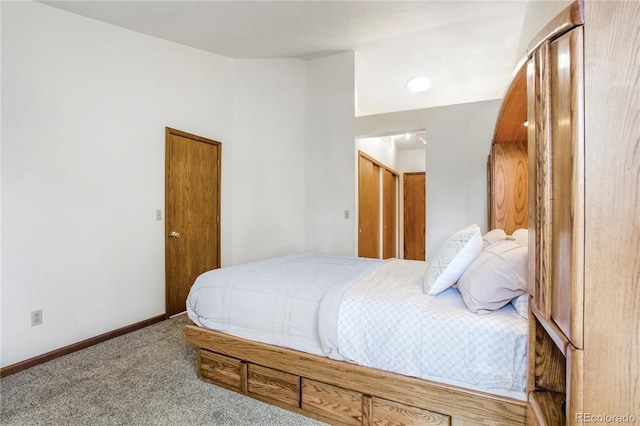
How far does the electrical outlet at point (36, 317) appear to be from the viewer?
2229 millimetres

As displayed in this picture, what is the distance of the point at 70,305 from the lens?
244 centimetres

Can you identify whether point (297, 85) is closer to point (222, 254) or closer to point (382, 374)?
point (222, 254)

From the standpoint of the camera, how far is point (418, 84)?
4047mm

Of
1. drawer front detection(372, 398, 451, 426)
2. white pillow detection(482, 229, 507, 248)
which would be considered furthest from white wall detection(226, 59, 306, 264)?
drawer front detection(372, 398, 451, 426)

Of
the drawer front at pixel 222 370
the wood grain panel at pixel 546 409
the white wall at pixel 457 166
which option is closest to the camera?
the wood grain panel at pixel 546 409

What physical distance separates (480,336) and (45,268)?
9.50 ft

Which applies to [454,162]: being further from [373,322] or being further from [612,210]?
[612,210]

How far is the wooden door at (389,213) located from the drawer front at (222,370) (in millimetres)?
4067

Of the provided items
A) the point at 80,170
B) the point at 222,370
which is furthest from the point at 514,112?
the point at 80,170

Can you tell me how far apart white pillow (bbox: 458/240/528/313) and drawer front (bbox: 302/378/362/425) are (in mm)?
694

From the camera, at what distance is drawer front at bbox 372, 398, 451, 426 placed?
4.21 ft

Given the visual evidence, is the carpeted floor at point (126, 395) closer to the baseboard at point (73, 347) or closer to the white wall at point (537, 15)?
the baseboard at point (73, 347)

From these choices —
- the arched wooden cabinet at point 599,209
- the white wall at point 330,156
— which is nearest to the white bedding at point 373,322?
the arched wooden cabinet at point 599,209

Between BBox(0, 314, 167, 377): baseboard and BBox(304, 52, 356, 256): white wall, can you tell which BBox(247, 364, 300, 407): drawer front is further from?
BBox(304, 52, 356, 256): white wall
